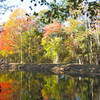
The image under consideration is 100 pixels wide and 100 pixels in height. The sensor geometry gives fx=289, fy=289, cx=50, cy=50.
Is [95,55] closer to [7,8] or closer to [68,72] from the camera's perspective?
[68,72]

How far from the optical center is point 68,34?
4862 cm

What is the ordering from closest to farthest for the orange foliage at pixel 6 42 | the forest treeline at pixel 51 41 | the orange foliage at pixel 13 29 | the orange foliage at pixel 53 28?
the forest treeline at pixel 51 41, the orange foliage at pixel 53 28, the orange foliage at pixel 13 29, the orange foliage at pixel 6 42

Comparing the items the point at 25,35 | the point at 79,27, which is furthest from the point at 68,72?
the point at 25,35

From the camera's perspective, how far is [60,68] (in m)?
43.7

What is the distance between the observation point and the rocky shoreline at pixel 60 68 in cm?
3925

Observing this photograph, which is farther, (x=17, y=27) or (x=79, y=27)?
(x=17, y=27)

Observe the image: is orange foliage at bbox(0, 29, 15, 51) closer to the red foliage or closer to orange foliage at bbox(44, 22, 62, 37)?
orange foliage at bbox(44, 22, 62, 37)

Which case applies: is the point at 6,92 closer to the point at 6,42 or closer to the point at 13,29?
the point at 13,29

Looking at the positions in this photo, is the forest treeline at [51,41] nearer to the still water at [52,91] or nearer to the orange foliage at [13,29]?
the orange foliage at [13,29]

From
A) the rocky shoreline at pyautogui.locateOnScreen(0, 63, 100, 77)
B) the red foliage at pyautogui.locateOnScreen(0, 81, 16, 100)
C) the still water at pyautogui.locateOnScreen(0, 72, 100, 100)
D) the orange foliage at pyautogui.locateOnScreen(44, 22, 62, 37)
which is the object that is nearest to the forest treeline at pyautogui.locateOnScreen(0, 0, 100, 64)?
the orange foliage at pyautogui.locateOnScreen(44, 22, 62, 37)

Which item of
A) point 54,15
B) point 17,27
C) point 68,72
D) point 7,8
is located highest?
point 17,27

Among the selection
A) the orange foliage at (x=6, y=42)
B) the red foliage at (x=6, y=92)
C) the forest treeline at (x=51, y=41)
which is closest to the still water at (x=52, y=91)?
the red foliage at (x=6, y=92)

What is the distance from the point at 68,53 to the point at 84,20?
26.9 ft

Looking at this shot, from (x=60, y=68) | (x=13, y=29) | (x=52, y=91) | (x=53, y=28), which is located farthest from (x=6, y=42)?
(x=52, y=91)
